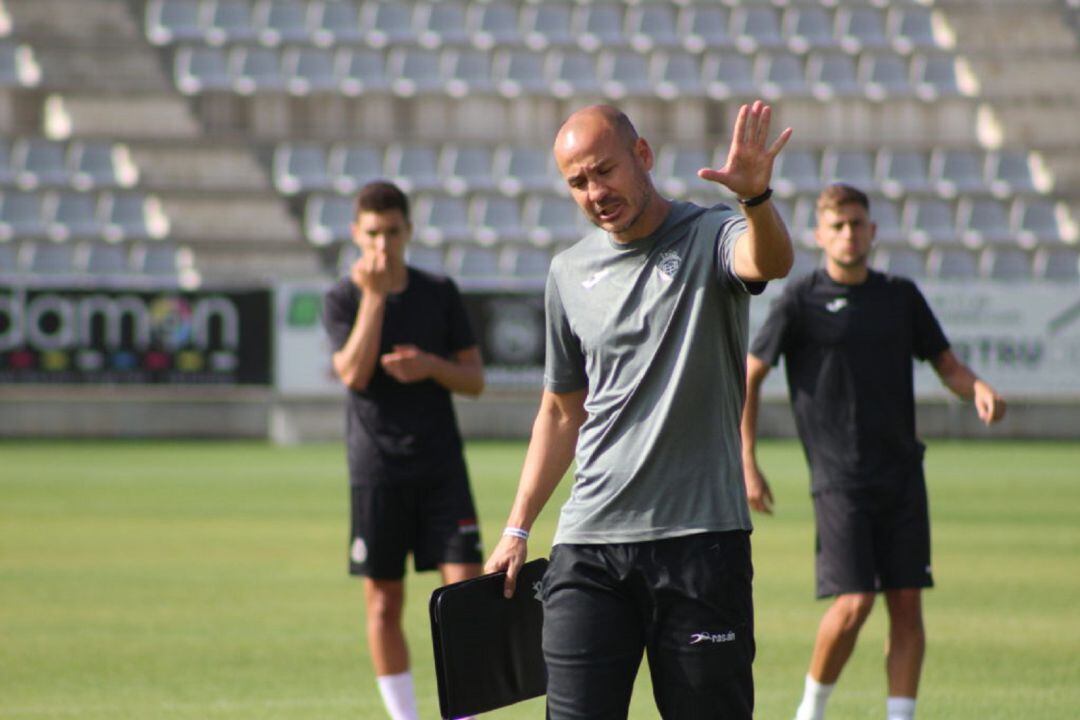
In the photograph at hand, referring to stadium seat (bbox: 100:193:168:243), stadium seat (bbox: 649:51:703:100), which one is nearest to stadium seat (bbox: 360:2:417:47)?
Result: stadium seat (bbox: 649:51:703:100)

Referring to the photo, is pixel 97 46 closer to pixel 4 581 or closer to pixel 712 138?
pixel 712 138

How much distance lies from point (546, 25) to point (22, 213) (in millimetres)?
10802

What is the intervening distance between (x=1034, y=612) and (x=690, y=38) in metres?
25.0

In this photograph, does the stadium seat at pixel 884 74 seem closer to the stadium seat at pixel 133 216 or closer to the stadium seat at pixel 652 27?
the stadium seat at pixel 652 27

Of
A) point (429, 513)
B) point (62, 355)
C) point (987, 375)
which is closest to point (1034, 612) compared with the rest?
point (429, 513)

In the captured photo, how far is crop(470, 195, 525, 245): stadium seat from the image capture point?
3155cm

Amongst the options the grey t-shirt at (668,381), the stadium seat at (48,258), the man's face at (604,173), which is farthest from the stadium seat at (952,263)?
the man's face at (604,173)

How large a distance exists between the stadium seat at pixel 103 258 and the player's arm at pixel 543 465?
25494 millimetres

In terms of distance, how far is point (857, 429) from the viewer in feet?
23.8

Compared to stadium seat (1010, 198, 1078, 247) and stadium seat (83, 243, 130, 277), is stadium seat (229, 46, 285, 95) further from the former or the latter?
stadium seat (1010, 198, 1078, 247)

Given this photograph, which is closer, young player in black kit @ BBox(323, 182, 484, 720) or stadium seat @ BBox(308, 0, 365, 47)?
young player in black kit @ BBox(323, 182, 484, 720)

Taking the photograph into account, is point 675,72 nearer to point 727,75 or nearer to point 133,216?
point 727,75

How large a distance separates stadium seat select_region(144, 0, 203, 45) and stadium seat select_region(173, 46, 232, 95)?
377mm

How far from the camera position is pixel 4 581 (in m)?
12.3
